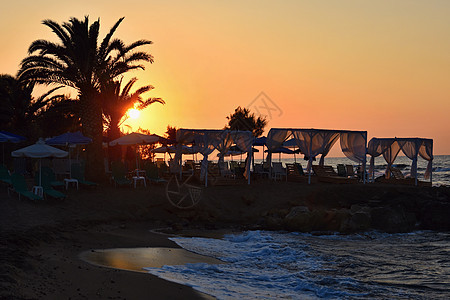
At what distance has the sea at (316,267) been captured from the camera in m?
7.99

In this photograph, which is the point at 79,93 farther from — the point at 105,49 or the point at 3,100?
the point at 3,100

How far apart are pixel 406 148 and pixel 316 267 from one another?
1728 cm

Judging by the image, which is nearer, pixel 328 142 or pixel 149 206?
pixel 149 206

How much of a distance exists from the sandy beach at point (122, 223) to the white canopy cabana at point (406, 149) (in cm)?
278

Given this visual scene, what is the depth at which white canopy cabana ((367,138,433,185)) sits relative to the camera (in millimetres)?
24656

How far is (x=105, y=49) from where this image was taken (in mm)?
19766

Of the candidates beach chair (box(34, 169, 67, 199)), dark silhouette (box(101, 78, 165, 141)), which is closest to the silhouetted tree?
dark silhouette (box(101, 78, 165, 141))

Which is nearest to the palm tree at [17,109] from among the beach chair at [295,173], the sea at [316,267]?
the beach chair at [295,173]

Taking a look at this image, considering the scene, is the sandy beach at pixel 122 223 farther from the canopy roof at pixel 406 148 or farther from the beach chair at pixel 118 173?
the canopy roof at pixel 406 148

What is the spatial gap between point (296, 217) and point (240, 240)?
10.1ft

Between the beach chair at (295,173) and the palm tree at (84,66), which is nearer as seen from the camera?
the palm tree at (84,66)

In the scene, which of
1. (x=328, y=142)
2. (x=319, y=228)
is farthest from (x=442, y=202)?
(x=319, y=228)

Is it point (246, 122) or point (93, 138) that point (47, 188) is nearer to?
point (93, 138)

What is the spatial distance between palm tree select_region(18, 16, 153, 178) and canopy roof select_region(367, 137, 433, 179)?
14.7 meters
